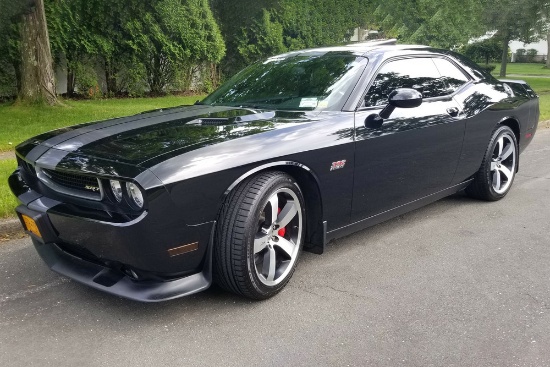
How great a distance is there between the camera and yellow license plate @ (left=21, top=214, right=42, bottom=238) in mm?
3035

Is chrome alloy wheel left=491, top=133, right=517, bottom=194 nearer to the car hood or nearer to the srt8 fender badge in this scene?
the srt8 fender badge

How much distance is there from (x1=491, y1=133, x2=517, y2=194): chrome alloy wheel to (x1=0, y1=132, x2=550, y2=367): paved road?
1152mm

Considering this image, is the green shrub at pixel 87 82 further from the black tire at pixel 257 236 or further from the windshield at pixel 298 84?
the black tire at pixel 257 236

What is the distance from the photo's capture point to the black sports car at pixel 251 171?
109 inches

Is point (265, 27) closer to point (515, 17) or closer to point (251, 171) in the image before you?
point (515, 17)

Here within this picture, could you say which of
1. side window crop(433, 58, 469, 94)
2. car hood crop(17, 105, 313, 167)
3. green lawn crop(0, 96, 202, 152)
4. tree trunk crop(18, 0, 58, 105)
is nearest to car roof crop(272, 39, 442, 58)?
side window crop(433, 58, 469, 94)

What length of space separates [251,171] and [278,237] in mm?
507

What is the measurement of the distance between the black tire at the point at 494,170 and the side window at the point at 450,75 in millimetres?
640

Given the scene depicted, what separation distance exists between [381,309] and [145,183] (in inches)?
60.3

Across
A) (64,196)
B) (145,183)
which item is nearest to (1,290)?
(64,196)

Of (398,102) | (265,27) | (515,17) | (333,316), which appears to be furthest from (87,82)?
(515,17)

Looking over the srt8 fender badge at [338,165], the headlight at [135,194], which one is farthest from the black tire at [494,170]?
the headlight at [135,194]

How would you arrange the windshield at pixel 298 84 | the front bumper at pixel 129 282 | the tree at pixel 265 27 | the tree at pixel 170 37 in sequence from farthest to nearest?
the tree at pixel 265 27 → the tree at pixel 170 37 → the windshield at pixel 298 84 → the front bumper at pixel 129 282

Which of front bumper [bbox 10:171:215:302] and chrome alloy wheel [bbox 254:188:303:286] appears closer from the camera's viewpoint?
front bumper [bbox 10:171:215:302]
